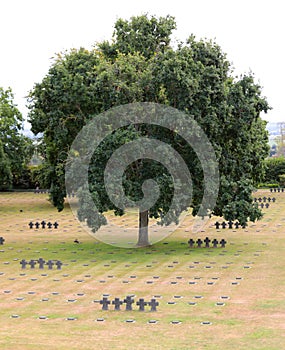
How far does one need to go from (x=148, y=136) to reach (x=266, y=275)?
7.86 meters

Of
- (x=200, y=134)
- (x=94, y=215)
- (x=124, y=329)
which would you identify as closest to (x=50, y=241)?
(x=94, y=215)

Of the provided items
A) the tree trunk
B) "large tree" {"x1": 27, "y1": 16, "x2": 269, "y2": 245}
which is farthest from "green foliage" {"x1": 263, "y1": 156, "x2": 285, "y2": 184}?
the tree trunk

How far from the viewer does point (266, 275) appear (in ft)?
71.1

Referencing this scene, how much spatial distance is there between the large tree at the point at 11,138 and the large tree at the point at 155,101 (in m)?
18.9

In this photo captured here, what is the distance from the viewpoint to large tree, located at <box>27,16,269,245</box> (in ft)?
85.5

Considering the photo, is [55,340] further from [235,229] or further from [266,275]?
[235,229]

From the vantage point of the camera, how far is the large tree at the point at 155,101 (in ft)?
85.5

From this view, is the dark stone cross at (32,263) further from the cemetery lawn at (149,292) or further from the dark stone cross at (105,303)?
the dark stone cross at (105,303)

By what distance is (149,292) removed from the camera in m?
19.4

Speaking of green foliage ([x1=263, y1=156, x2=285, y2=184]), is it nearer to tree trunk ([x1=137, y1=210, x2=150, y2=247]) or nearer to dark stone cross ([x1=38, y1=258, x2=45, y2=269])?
tree trunk ([x1=137, y1=210, x2=150, y2=247])

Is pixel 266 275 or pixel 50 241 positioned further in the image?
pixel 50 241

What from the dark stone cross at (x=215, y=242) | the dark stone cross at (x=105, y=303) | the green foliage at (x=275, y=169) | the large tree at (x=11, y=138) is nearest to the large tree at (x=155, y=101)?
the dark stone cross at (x=215, y=242)

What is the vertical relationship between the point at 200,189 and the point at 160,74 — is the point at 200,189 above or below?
below

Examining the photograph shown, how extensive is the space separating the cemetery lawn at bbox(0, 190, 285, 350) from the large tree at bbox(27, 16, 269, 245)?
2229 millimetres
